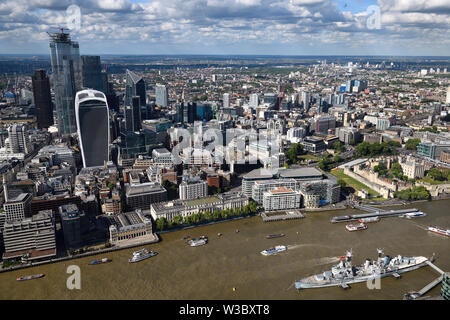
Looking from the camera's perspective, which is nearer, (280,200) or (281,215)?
(281,215)

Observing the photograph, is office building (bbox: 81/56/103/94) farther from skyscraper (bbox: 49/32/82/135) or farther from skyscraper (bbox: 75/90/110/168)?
skyscraper (bbox: 75/90/110/168)

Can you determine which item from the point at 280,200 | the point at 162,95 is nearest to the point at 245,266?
the point at 280,200

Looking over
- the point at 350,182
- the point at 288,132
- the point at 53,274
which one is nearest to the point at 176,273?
the point at 53,274

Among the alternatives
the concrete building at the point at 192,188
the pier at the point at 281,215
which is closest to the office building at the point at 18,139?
the concrete building at the point at 192,188

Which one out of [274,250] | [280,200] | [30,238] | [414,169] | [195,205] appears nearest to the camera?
[30,238]

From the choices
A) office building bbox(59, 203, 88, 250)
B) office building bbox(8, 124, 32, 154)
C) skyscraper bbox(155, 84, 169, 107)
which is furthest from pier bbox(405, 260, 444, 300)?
skyscraper bbox(155, 84, 169, 107)

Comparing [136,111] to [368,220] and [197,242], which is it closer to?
[197,242]
